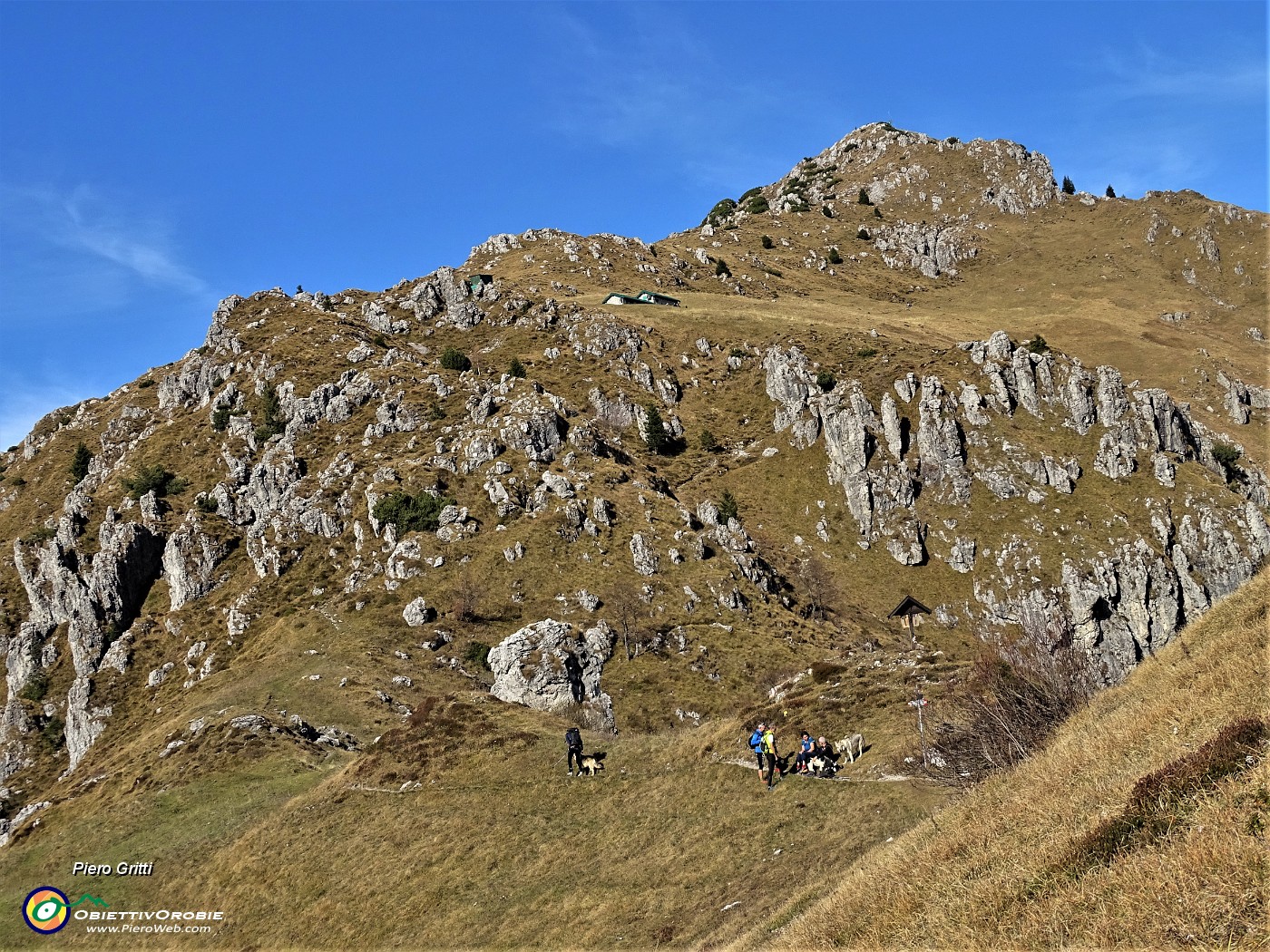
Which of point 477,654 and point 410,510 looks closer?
point 477,654

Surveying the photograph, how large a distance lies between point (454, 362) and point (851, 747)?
5898 inches

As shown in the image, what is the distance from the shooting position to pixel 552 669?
290 feet

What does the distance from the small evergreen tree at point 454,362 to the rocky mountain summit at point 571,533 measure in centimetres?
72

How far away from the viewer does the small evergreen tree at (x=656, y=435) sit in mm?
156875

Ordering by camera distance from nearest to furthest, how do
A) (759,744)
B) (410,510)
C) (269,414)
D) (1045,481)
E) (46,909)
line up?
(759,744)
(46,909)
(410,510)
(1045,481)
(269,414)

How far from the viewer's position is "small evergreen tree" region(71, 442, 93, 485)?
541 feet

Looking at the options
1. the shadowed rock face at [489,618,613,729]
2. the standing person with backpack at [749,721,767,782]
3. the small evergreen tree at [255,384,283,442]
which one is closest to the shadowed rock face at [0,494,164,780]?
the small evergreen tree at [255,384,283,442]

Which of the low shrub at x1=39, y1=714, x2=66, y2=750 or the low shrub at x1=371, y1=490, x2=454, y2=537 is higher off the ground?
the low shrub at x1=371, y1=490, x2=454, y2=537

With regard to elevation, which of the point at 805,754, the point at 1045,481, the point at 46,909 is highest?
the point at 1045,481

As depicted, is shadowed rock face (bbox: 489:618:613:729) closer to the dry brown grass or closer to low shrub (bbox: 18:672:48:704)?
the dry brown grass

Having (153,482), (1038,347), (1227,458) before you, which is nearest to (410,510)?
(153,482)

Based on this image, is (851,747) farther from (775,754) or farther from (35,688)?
(35,688)

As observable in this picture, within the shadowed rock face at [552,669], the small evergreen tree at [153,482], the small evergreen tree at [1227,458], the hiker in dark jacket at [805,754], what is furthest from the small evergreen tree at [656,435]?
the hiker in dark jacket at [805,754]

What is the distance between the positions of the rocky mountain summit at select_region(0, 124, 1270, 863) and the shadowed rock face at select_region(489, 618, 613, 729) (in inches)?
16.7
